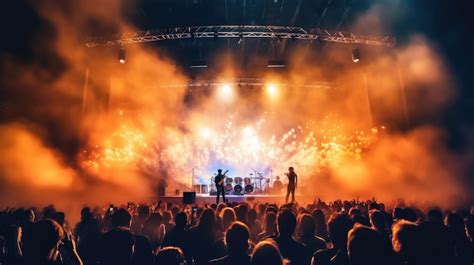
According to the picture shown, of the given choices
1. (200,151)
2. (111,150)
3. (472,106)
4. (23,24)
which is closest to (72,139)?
(111,150)

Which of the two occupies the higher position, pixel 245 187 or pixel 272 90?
pixel 272 90

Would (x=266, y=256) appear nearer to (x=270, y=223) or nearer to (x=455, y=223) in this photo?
(x=270, y=223)

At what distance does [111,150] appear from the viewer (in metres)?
17.0

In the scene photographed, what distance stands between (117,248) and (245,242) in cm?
115

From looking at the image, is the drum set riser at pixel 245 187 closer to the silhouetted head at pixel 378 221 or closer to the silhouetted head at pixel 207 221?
the silhouetted head at pixel 207 221

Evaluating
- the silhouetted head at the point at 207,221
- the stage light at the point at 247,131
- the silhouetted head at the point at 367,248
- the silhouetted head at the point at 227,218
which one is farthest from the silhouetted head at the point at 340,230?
the stage light at the point at 247,131

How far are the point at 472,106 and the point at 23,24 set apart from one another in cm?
1802

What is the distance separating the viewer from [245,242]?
7.61ft

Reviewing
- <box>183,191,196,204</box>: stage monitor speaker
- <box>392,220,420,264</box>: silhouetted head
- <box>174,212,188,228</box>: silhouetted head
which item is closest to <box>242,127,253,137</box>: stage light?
<box>183,191,196,204</box>: stage monitor speaker

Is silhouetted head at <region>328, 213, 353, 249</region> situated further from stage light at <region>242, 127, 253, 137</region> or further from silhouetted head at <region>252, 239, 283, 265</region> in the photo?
stage light at <region>242, 127, 253, 137</region>

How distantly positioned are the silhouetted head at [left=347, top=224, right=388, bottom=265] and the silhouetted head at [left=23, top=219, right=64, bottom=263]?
2.44 meters

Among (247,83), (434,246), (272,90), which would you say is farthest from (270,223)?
(272,90)

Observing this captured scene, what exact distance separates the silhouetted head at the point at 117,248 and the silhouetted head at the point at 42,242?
39 cm

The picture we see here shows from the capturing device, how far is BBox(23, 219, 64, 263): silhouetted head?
2.39 m
